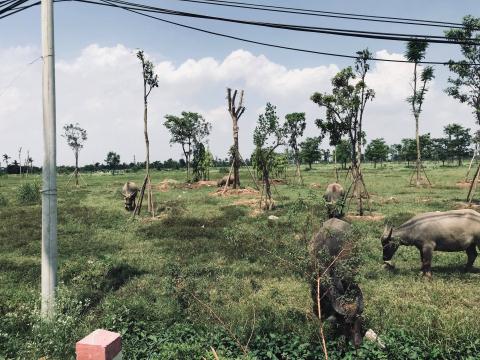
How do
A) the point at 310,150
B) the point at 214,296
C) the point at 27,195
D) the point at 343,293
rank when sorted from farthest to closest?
1. the point at 310,150
2. the point at 27,195
3. the point at 214,296
4. the point at 343,293

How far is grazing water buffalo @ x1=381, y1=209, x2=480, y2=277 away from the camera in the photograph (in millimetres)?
10484

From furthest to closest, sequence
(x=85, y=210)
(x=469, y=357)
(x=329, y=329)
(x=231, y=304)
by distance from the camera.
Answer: (x=85, y=210) < (x=231, y=304) < (x=329, y=329) < (x=469, y=357)

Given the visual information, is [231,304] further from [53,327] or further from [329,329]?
[53,327]

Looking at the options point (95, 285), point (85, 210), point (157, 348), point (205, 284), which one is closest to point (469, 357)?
point (157, 348)

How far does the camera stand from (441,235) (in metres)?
10.6

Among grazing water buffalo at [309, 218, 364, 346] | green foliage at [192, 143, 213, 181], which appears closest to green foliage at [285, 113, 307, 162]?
green foliage at [192, 143, 213, 181]

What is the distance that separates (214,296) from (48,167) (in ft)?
15.6

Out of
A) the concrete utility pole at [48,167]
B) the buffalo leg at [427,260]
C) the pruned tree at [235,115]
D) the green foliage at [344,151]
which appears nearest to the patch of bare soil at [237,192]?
the pruned tree at [235,115]

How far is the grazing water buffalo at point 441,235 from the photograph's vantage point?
10484mm

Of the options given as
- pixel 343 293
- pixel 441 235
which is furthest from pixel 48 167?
pixel 441 235

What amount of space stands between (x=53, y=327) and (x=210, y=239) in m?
8.56

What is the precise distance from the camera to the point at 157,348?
6648mm

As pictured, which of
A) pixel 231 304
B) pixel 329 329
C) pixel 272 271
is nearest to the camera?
pixel 329 329

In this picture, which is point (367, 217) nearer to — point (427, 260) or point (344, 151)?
point (427, 260)
